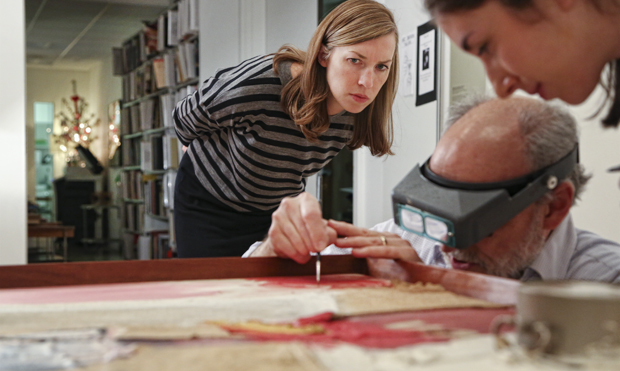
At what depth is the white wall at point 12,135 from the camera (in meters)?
3.23

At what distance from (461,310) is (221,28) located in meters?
3.82

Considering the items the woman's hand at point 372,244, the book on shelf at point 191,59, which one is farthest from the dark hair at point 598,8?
the book on shelf at point 191,59

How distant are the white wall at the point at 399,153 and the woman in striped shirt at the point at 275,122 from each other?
2.71 ft

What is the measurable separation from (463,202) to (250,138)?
107cm

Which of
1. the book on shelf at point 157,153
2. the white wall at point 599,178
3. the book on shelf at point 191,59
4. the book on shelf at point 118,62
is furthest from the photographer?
the book on shelf at point 118,62

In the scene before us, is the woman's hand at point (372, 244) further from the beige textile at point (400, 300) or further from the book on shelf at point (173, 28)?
the book on shelf at point (173, 28)

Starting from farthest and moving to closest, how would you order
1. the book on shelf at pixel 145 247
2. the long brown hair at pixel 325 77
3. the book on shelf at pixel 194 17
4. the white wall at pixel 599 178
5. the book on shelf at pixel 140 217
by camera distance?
the book on shelf at pixel 140 217 < the book on shelf at pixel 145 247 < the book on shelf at pixel 194 17 < the long brown hair at pixel 325 77 < the white wall at pixel 599 178

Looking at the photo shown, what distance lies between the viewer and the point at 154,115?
6230mm

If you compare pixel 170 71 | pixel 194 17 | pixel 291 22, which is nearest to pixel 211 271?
pixel 291 22

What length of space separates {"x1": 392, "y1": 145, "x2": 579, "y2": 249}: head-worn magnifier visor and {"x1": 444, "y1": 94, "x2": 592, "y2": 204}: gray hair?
0.02 meters

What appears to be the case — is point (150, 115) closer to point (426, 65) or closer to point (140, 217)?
point (140, 217)

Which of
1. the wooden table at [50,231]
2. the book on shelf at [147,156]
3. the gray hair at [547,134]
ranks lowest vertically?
the wooden table at [50,231]

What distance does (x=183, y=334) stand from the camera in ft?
2.08

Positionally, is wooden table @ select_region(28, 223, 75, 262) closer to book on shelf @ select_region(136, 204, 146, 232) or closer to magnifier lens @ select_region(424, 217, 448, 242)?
book on shelf @ select_region(136, 204, 146, 232)
